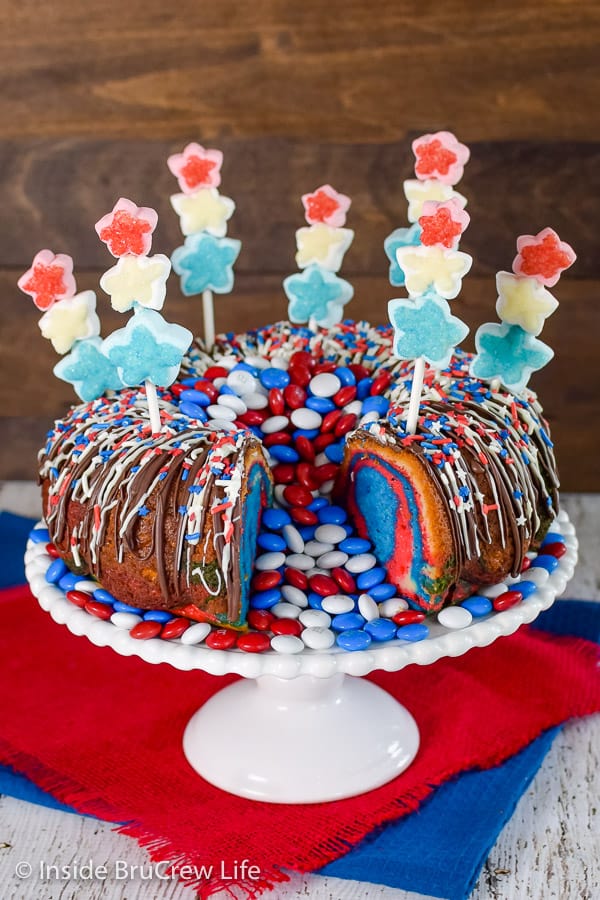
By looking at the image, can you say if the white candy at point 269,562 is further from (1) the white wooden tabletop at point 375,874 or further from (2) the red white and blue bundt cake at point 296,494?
(1) the white wooden tabletop at point 375,874

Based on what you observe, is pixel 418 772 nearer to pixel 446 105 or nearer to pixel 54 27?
pixel 446 105

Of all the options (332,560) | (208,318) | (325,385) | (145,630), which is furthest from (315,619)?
(208,318)

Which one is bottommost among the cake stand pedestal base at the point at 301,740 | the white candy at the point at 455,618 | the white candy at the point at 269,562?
the cake stand pedestal base at the point at 301,740

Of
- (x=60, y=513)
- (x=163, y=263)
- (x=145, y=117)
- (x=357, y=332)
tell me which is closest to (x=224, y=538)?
(x=60, y=513)

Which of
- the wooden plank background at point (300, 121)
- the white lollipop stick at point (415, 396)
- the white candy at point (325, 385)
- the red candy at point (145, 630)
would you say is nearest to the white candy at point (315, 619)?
the red candy at point (145, 630)

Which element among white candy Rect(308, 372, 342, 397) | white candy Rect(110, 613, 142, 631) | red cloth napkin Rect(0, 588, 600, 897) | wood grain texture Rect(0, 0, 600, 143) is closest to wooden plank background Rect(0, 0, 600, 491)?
wood grain texture Rect(0, 0, 600, 143)

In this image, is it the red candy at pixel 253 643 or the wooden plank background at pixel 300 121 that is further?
the wooden plank background at pixel 300 121

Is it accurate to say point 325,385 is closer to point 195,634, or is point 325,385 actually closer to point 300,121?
point 195,634
